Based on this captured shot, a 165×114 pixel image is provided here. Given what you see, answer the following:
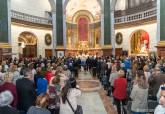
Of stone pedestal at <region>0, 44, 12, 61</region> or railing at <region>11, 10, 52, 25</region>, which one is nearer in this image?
stone pedestal at <region>0, 44, 12, 61</region>

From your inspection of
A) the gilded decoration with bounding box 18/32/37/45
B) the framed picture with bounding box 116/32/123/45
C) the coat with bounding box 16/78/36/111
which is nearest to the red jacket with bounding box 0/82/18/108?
the coat with bounding box 16/78/36/111

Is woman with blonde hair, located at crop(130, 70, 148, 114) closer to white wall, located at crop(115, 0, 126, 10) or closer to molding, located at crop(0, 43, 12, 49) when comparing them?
molding, located at crop(0, 43, 12, 49)

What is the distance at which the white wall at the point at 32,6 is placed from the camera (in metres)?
26.0

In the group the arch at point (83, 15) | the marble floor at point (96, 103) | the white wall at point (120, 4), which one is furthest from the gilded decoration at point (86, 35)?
the marble floor at point (96, 103)

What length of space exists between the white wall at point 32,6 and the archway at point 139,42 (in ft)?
31.1

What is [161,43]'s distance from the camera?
Answer: 1888cm

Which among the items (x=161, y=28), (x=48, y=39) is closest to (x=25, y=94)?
(x=161, y=28)

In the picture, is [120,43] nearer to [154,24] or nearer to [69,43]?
[154,24]

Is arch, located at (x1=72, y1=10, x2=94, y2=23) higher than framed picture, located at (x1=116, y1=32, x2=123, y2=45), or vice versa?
arch, located at (x1=72, y1=10, x2=94, y2=23)

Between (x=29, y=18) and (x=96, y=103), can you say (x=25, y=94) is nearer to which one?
(x=96, y=103)

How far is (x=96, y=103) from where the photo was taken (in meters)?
10.3

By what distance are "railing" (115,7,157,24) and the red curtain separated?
29.3ft

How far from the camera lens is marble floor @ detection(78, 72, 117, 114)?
8.94 metres

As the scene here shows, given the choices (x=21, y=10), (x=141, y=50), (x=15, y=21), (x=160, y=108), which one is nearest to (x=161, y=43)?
(x=141, y=50)
